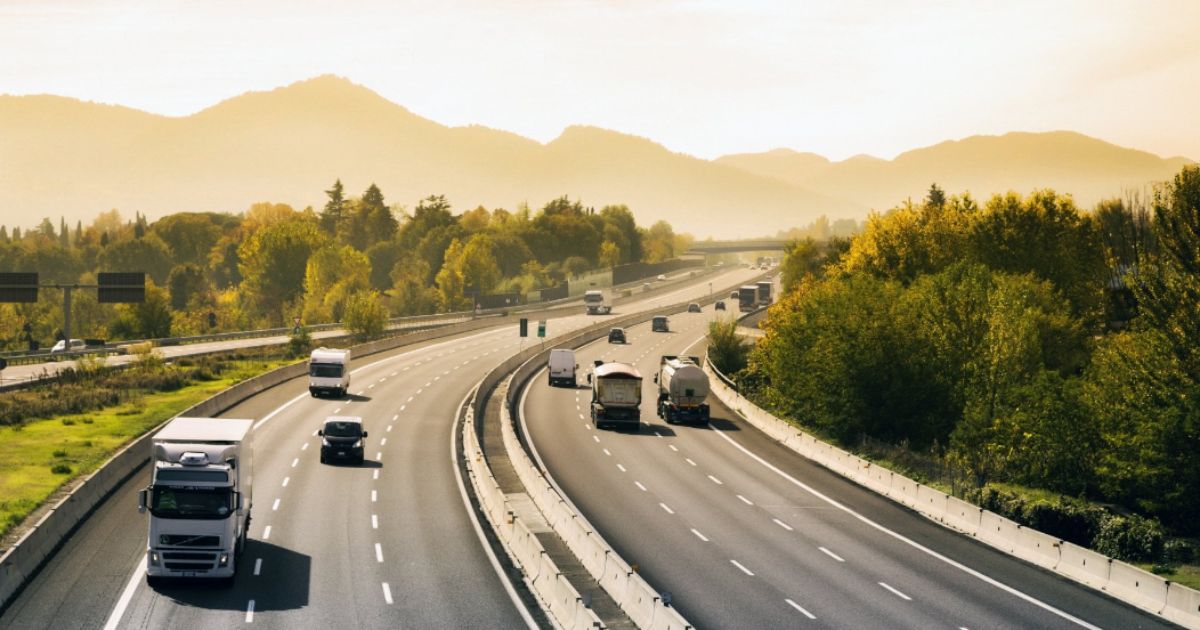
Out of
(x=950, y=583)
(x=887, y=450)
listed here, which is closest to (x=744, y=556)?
(x=950, y=583)

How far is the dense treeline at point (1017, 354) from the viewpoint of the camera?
47.5 m

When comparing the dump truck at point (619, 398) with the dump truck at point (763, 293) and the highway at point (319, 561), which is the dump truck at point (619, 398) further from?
the dump truck at point (763, 293)

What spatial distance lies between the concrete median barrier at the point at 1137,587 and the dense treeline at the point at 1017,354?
6589 millimetres

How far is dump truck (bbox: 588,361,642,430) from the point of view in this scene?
2594 inches

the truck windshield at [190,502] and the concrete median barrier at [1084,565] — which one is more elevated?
the truck windshield at [190,502]

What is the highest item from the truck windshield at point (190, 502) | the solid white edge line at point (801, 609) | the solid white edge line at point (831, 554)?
the truck windshield at point (190, 502)

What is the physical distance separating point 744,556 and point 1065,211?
6704 centimetres

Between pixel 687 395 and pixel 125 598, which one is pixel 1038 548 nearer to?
pixel 125 598

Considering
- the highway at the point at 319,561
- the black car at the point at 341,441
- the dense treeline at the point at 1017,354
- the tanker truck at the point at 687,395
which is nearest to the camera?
the highway at the point at 319,561

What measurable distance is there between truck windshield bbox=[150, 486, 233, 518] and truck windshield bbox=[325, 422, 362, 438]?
71.8 feet

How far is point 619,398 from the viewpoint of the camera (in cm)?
6594

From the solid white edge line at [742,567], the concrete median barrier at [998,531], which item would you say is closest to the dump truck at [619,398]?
the concrete median barrier at [998,531]

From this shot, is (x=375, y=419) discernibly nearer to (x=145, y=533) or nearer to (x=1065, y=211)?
(x=145, y=533)

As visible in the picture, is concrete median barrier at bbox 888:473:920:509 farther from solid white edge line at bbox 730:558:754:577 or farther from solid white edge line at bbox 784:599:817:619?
solid white edge line at bbox 784:599:817:619
